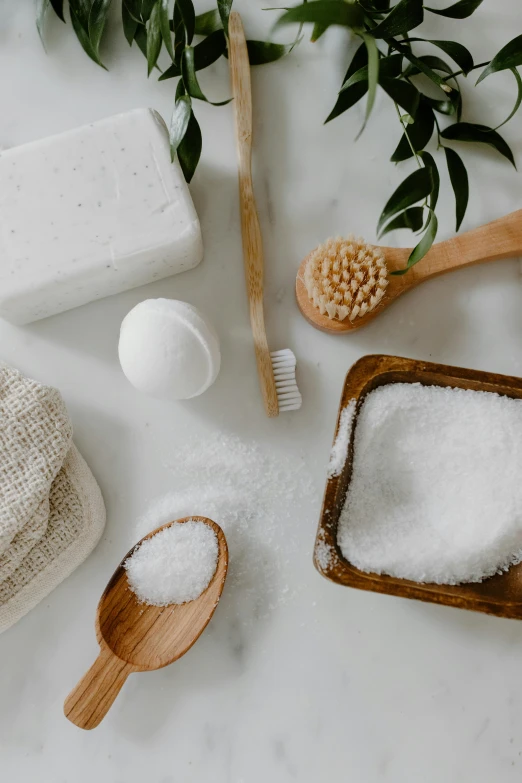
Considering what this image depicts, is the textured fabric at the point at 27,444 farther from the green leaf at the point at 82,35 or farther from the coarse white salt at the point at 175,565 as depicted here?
the green leaf at the point at 82,35

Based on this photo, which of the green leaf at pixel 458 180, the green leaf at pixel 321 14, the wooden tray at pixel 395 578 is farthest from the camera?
the green leaf at pixel 458 180

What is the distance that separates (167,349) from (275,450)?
18cm

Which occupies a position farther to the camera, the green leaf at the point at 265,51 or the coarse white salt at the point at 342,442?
the green leaf at the point at 265,51

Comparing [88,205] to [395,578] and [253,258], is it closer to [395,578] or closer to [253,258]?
[253,258]

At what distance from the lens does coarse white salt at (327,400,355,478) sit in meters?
A: 0.55

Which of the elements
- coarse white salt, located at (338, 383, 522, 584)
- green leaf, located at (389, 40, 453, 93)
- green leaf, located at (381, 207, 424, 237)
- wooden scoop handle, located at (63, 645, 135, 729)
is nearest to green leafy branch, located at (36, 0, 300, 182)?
green leaf, located at (389, 40, 453, 93)

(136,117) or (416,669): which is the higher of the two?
(136,117)

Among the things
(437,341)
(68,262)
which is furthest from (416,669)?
(68,262)

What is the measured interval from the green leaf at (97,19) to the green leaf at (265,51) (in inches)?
6.1

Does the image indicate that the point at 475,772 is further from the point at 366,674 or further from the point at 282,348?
the point at 282,348

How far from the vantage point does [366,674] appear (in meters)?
0.66

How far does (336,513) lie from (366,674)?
0.74ft

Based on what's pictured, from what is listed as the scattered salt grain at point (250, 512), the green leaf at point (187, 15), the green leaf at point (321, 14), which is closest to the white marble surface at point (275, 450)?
the scattered salt grain at point (250, 512)

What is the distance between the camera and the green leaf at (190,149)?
612mm
